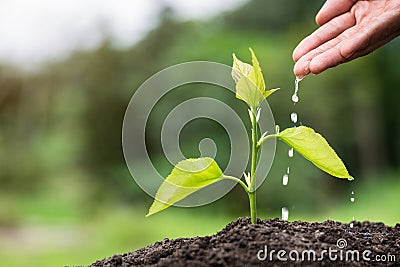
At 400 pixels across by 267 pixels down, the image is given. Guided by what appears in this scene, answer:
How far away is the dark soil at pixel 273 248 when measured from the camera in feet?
2.58

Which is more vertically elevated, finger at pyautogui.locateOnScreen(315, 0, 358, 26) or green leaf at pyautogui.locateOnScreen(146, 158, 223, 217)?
finger at pyautogui.locateOnScreen(315, 0, 358, 26)

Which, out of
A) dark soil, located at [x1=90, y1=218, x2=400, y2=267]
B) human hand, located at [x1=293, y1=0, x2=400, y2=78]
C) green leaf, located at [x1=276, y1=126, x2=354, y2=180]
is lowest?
dark soil, located at [x1=90, y1=218, x2=400, y2=267]

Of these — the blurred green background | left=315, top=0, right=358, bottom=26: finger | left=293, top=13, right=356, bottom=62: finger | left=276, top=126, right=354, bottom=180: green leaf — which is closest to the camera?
left=276, top=126, right=354, bottom=180: green leaf

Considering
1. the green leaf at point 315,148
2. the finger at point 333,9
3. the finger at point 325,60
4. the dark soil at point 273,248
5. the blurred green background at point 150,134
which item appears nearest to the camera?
the dark soil at point 273,248

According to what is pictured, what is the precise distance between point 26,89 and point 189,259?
4.73m

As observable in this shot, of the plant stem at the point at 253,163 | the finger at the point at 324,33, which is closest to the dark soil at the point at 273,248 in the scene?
the plant stem at the point at 253,163

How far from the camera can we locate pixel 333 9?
146 cm

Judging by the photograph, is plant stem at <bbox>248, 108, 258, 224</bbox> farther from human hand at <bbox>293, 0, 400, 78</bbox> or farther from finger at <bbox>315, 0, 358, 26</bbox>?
finger at <bbox>315, 0, 358, 26</bbox>

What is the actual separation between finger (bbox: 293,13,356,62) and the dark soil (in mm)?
463

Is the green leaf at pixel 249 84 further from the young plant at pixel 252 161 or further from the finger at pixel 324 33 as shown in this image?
the finger at pixel 324 33

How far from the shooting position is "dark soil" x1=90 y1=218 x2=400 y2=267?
2.58 ft

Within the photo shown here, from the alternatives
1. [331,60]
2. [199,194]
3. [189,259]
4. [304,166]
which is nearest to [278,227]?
[189,259]

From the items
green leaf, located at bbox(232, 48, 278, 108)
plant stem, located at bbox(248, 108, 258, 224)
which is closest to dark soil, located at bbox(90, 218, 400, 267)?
plant stem, located at bbox(248, 108, 258, 224)

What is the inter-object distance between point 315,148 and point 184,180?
0.22 meters
